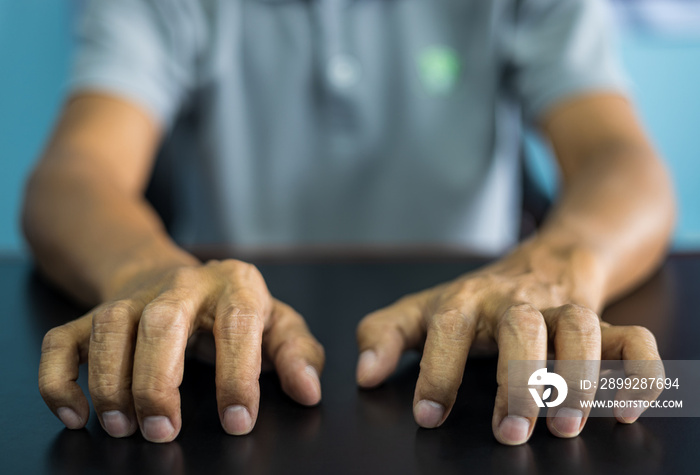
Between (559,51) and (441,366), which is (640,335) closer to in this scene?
(441,366)

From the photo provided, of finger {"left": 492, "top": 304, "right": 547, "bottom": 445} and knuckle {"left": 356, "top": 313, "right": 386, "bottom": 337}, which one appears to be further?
knuckle {"left": 356, "top": 313, "right": 386, "bottom": 337}

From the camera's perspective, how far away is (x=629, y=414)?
13.4 inches

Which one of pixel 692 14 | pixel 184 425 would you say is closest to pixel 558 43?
pixel 184 425

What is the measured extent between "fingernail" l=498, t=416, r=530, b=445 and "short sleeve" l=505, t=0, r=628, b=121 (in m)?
0.72

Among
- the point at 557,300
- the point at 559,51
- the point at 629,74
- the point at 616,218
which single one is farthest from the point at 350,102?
the point at 629,74

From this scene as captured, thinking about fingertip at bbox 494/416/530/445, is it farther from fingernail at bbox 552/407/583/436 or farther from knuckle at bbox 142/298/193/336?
knuckle at bbox 142/298/193/336

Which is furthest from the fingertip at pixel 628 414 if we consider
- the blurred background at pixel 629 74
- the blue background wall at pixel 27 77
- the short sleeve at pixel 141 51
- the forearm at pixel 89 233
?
the blue background wall at pixel 27 77

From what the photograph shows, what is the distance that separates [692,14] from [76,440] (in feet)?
7.29

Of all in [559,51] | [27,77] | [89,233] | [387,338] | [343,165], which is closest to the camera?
[387,338]

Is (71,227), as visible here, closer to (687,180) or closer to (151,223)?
(151,223)

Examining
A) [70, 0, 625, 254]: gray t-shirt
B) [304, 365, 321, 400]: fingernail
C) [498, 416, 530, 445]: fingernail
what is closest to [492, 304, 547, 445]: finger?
[498, 416, 530, 445]: fingernail

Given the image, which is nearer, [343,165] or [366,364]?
[366,364]

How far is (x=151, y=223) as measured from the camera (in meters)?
0.65

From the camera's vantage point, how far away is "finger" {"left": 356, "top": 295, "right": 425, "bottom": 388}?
396 mm
